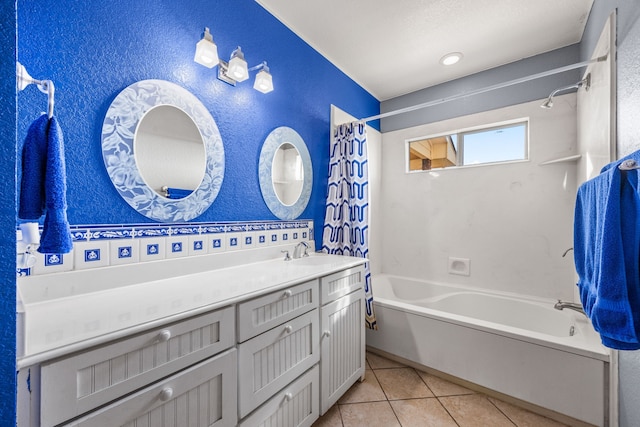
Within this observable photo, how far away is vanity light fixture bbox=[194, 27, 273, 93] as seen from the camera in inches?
51.8

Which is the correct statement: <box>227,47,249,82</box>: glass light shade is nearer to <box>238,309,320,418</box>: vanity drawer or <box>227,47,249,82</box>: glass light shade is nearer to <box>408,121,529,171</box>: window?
<box>238,309,320,418</box>: vanity drawer

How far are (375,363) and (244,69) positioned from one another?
7.44 ft

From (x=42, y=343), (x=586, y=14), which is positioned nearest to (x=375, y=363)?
(x=42, y=343)

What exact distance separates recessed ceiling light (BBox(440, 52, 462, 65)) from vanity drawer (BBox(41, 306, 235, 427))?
8.47 ft

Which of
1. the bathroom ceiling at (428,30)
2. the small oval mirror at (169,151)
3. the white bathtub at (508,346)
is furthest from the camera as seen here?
the bathroom ceiling at (428,30)

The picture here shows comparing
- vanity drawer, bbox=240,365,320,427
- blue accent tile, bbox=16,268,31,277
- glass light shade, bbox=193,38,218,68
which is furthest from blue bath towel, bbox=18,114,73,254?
vanity drawer, bbox=240,365,320,427

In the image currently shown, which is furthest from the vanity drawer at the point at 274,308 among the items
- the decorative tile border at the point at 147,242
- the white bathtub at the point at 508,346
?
the white bathtub at the point at 508,346

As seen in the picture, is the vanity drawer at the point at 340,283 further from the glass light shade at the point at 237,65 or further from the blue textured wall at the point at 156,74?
the glass light shade at the point at 237,65

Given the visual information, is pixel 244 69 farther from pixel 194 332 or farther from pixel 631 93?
pixel 631 93

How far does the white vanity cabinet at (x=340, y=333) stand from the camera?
146cm

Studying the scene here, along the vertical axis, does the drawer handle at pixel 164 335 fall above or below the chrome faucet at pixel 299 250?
below

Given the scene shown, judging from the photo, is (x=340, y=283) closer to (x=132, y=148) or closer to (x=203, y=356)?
(x=203, y=356)

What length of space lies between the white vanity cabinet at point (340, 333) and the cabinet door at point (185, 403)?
59 centimetres

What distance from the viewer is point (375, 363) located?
212 centimetres
